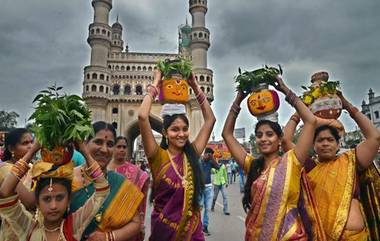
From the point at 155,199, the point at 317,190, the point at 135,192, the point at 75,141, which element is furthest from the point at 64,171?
the point at 317,190

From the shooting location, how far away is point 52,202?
6.22 ft

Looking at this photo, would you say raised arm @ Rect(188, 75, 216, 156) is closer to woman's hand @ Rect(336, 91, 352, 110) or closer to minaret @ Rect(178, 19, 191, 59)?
woman's hand @ Rect(336, 91, 352, 110)

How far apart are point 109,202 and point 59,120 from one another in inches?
29.0

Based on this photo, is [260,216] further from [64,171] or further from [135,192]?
[64,171]

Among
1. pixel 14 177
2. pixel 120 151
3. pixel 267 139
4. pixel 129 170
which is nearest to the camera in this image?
pixel 14 177

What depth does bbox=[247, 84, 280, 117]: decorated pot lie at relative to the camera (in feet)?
8.22

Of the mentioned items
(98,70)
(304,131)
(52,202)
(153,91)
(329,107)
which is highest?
(98,70)

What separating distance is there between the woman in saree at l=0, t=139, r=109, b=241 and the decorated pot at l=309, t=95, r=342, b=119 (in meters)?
2.06

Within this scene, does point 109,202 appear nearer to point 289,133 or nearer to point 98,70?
point 289,133

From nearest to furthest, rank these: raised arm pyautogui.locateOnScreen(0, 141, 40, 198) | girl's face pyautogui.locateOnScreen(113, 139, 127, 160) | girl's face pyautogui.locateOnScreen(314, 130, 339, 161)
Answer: raised arm pyautogui.locateOnScreen(0, 141, 40, 198)
girl's face pyautogui.locateOnScreen(314, 130, 339, 161)
girl's face pyautogui.locateOnScreen(113, 139, 127, 160)

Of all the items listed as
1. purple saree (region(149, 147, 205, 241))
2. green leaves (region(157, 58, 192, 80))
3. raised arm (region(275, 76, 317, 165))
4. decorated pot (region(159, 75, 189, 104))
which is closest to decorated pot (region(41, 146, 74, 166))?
purple saree (region(149, 147, 205, 241))

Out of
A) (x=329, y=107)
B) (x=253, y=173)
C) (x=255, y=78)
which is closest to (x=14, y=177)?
(x=253, y=173)

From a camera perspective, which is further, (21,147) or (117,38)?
(117,38)

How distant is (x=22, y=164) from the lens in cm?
191
